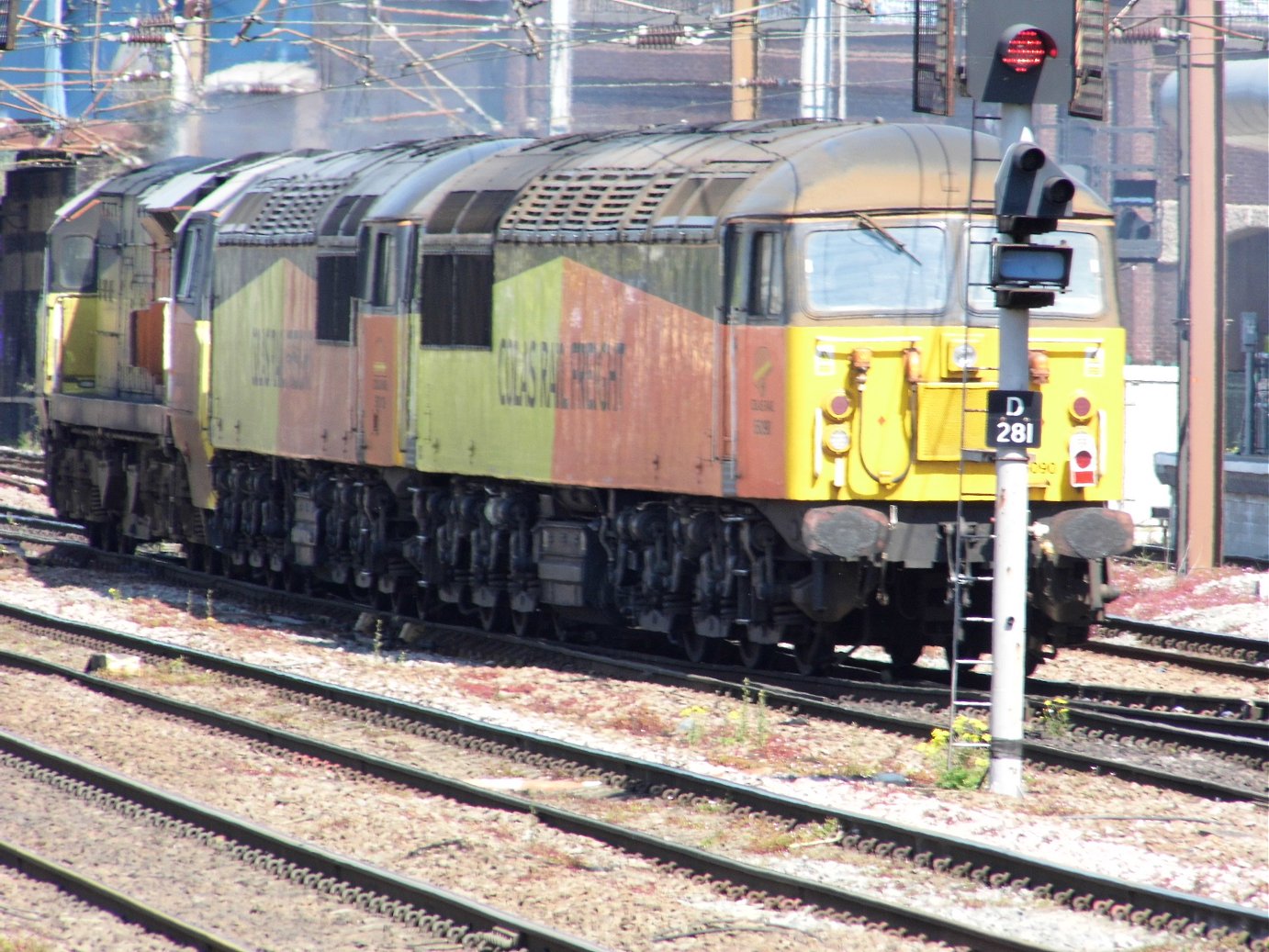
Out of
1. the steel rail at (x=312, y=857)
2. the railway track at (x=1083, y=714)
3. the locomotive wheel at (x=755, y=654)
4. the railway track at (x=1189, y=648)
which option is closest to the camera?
the steel rail at (x=312, y=857)

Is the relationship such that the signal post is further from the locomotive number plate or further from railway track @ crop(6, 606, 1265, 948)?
railway track @ crop(6, 606, 1265, 948)

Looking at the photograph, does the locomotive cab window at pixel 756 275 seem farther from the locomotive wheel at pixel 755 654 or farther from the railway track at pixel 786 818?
the railway track at pixel 786 818

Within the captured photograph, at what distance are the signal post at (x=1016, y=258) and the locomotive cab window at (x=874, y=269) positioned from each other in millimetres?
2732

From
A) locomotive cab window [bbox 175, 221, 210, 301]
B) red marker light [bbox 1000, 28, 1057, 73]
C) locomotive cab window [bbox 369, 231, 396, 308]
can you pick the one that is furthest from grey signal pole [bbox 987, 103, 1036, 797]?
locomotive cab window [bbox 175, 221, 210, 301]

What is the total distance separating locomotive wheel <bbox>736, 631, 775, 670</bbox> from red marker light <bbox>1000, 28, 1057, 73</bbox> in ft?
17.7

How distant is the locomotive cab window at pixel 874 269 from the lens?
518 inches


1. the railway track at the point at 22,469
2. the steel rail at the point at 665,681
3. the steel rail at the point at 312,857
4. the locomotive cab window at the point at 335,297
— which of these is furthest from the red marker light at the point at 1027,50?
the railway track at the point at 22,469

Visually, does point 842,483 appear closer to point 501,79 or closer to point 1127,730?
point 1127,730

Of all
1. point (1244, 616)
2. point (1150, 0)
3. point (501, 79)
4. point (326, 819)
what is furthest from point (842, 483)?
point (1150, 0)

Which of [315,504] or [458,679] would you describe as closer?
[458,679]

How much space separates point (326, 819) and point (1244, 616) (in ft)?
36.3

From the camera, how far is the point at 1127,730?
11883mm

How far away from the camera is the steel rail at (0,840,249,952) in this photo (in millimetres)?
7648

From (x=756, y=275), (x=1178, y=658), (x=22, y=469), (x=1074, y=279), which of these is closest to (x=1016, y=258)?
(x=756, y=275)
